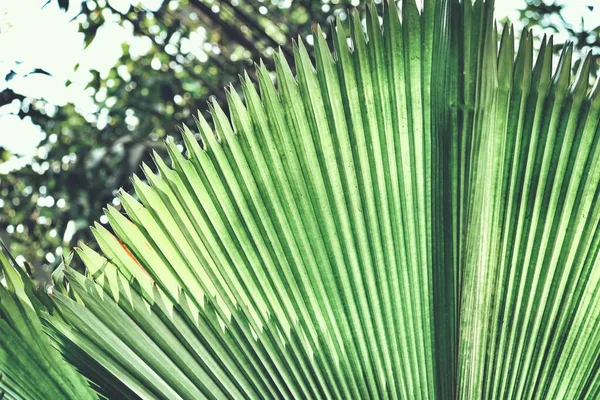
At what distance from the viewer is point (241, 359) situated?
3.36 ft

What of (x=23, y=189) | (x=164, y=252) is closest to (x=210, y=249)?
(x=164, y=252)

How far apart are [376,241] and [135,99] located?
10.8 ft

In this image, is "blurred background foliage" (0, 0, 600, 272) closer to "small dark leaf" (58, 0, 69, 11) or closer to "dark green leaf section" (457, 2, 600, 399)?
"small dark leaf" (58, 0, 69, 11)

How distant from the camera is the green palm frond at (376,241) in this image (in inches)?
38.9

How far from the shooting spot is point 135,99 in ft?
13.4

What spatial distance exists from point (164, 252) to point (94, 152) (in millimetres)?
2823

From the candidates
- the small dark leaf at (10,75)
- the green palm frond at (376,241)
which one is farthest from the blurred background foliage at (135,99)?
the green palm frond at (376,241)

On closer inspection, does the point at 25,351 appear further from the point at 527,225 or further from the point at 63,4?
the point at 63,4

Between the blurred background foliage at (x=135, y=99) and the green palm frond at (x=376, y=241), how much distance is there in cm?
238

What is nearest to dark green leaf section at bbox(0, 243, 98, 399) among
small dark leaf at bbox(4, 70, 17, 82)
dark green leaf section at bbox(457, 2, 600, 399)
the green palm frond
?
the green palm frond

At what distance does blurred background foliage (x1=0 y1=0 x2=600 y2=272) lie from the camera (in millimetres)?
3625

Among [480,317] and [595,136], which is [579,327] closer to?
[480,317]

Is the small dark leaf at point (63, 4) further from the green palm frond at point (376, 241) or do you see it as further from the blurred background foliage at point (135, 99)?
→ the green palm frond at point (376, 241)

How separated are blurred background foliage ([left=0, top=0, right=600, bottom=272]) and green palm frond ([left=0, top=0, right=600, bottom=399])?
93.8 inches
